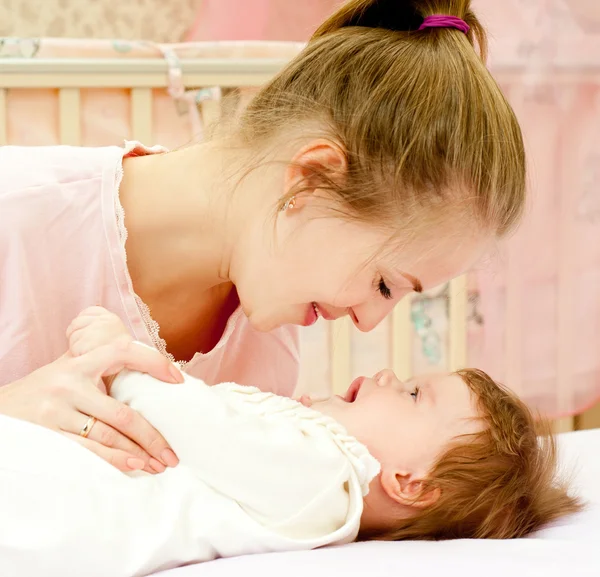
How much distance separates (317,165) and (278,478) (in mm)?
349

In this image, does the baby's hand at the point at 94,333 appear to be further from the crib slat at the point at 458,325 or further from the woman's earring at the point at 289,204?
the crib slat at the point at 458,325

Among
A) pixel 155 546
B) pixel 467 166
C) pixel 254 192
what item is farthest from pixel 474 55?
pixel 155 546

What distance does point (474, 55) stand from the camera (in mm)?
928

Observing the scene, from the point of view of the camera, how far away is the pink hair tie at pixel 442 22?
94cm

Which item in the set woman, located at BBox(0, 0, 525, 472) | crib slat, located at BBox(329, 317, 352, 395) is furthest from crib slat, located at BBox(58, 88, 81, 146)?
crib slat, located at BBox(329, 317, 352, 395)

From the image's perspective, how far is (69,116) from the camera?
1.53 metres

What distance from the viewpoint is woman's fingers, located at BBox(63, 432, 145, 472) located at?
0.77 m

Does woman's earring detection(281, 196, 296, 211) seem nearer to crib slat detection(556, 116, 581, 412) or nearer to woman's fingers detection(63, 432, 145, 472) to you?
woman's fingers detection(63, 432, 145, 472)

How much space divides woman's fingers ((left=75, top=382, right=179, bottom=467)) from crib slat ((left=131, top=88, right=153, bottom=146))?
851 millimetres

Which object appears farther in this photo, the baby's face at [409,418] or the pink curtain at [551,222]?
the pink curtain at [551,222]

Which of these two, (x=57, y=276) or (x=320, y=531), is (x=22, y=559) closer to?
(x=320, y=531)

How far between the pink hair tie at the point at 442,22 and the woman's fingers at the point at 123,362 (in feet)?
A: 1.63

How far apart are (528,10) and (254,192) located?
1068 millimetres

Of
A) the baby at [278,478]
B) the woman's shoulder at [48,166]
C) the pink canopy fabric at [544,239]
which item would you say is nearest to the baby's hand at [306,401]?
the baby at [278,478]
